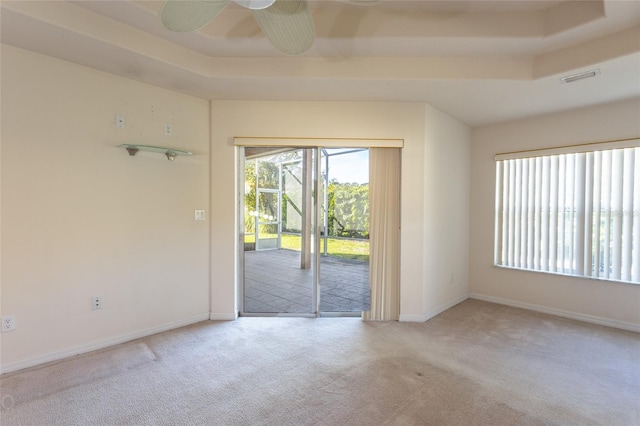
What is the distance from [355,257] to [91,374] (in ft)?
9.12

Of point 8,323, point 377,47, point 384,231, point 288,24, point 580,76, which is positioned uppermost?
point 377,47

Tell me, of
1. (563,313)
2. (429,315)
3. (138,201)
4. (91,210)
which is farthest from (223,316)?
(563,313)

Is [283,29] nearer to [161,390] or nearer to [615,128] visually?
[161,390]

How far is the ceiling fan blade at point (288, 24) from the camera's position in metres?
1.70

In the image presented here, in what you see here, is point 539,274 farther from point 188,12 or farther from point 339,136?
point 188,12

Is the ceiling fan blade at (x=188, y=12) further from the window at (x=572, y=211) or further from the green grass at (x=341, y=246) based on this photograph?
the window at (x=572, y=211)

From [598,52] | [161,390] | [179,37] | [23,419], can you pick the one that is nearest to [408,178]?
[598,52]

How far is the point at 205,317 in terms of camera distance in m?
3.60

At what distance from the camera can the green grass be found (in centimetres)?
380

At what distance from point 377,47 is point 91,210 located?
9.76ft

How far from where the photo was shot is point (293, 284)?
4.17m

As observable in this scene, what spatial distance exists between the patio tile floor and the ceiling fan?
254 centimetres

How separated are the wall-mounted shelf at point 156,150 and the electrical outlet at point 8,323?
1.64 meters

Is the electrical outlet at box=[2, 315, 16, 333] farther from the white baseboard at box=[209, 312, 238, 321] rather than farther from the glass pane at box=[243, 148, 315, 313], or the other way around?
the glass pane at box=[243, 148, 315, 313]
